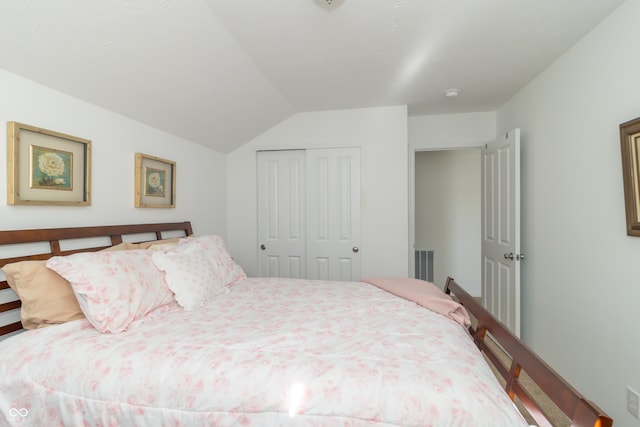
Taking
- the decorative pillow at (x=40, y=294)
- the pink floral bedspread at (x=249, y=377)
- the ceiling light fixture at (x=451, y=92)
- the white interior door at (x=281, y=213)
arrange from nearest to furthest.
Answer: the pink floral bedspread at (x=249, y=377) < the decorative pillow at (x=40, y=294) < the ceiling light fixture at (x=451, y=92) < the white interior door at (x=281, y=213)

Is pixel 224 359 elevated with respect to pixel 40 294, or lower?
lower

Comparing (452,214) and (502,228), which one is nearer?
(502,228)

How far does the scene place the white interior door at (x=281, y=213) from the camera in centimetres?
350

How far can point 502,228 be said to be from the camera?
2.87 metres

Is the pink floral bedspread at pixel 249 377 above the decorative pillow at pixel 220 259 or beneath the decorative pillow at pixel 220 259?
beneath

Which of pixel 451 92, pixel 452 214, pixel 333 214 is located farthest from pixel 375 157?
pixel 452 214

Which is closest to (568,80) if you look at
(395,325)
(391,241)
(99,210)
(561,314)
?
(561,314)

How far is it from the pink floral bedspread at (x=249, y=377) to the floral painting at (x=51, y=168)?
78 centimetres

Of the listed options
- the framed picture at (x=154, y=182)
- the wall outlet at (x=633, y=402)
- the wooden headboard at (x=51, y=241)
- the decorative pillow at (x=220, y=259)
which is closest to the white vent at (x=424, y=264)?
the wall outlet at (x=633, y=402)

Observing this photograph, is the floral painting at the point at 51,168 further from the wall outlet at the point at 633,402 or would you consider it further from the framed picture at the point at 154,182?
the wall outlet at the point at 633,402

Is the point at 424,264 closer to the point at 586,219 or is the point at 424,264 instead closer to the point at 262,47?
the point at 586,219

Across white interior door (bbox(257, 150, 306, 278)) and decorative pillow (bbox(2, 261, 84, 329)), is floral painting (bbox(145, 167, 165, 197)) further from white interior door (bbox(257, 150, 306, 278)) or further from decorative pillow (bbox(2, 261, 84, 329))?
white interior door (bbox(257, 150, 306, 278))

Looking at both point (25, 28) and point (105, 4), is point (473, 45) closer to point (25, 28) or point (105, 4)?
point (105, 4)

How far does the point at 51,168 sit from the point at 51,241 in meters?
0.40
